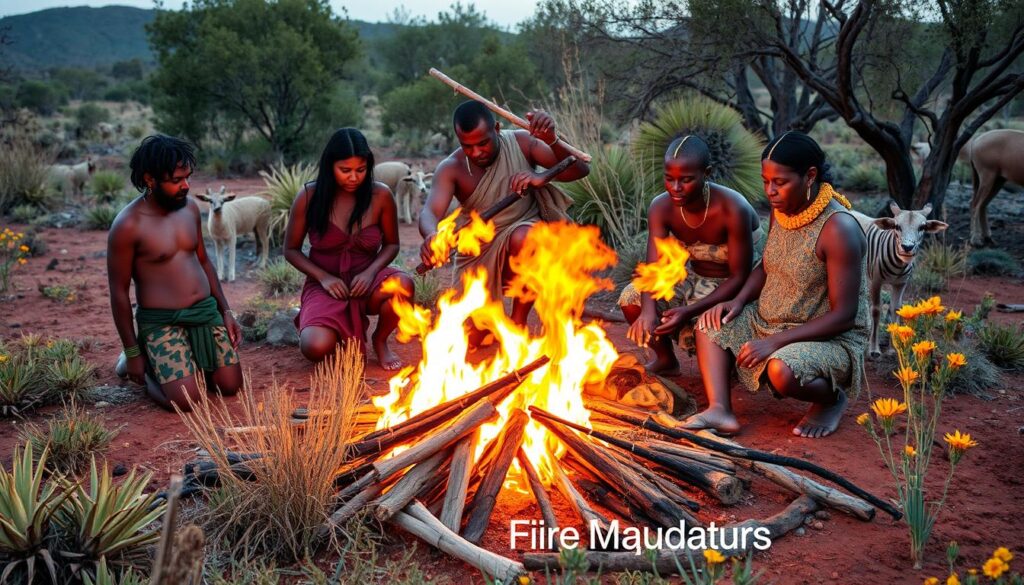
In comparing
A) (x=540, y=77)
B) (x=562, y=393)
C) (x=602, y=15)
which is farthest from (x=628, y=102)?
(x=540, y=77)

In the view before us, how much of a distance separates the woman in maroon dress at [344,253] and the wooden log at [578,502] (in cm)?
205

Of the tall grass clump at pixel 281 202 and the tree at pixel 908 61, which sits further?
the tall grass clump at pixel 281 202

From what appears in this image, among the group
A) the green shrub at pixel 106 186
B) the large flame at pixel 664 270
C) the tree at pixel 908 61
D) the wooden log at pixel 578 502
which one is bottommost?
the wooden log at pixel 578 502

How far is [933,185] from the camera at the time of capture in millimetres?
8891

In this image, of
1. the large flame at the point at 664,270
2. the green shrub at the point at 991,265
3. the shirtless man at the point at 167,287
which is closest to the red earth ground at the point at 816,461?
the shirtless man at the point at 167,287

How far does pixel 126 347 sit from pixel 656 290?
307 cm

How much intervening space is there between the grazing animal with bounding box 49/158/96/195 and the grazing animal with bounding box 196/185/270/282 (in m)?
6.27

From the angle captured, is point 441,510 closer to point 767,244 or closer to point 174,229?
point 767,244

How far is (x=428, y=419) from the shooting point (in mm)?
3262

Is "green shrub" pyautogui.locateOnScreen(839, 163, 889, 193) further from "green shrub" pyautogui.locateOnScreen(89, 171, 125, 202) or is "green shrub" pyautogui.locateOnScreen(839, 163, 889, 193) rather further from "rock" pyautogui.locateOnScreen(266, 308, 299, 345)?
"green shrub" pyautogui.locateOnScreen(89, 171, 125, 202)

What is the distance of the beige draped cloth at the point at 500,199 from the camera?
199 inches

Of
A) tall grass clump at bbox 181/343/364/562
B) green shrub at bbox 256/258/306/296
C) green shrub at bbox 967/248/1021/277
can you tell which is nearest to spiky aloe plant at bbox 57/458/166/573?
tall grass clump at bbox 181/343/364/562

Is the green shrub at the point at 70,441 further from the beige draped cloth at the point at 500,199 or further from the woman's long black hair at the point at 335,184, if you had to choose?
the beige draped cloth at the point at 500,199

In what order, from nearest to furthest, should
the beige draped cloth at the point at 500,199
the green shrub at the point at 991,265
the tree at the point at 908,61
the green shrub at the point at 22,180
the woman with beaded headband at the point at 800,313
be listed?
the woman with beaded headband at the point at 800,313
the beige draped cloth at the point at 500,199
the tree at the point at 908,61
the green shrub at the point at 991,265
the green shrub at the point at 22,180
